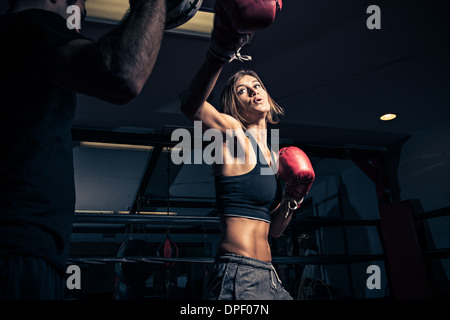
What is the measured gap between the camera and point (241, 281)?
124 cm

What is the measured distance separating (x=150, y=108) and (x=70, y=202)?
3.82 metres

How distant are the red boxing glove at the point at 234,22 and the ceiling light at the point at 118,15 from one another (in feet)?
6.10

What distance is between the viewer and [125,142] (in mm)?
5031

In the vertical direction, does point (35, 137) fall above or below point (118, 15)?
below

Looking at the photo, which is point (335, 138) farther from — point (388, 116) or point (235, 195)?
point (235, 195)

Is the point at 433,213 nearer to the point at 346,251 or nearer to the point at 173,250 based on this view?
the point at 346,251

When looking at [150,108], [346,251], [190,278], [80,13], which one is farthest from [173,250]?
[190,278]

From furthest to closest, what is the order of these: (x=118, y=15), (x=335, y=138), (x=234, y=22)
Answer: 1. (x=335, y=138)
2. (x=118, y=15)
3. (x=234, y=22)

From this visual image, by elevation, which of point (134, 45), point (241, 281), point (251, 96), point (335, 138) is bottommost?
Answer: point (241, 281)

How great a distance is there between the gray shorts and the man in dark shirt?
2.11ft

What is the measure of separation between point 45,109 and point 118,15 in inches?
98.8

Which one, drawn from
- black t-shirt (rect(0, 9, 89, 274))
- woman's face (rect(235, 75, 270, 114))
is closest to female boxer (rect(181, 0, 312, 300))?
woman's face (rect(235, 75, 270, 114))

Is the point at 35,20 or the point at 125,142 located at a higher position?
the point at 125,142

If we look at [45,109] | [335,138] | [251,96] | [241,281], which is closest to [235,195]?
[241,281]
